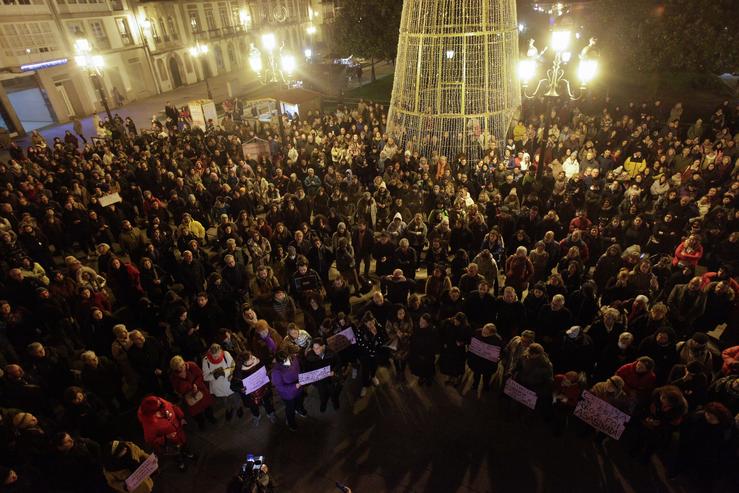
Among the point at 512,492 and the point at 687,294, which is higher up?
the point at 687,294

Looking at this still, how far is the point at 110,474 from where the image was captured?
16.7 ft

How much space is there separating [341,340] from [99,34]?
122 feet

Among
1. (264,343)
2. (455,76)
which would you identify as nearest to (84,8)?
(455,76)

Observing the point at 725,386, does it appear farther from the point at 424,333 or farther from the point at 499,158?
the point at 499,158

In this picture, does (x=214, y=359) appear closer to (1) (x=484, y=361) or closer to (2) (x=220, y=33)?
(1) (x=484, y=361)

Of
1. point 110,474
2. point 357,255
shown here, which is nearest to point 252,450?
point 110,474

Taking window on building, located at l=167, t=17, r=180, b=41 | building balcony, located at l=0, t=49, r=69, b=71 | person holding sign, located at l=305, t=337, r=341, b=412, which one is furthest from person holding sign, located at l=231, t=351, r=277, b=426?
window on building, located at l=167, t=17, r=180, b=41

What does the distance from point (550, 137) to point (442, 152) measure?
3588 mm

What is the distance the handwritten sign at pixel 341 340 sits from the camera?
6504 millimetres

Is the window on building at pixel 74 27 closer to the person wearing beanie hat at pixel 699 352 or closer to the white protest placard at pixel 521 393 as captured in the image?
the white protest placard at pixel 521 393

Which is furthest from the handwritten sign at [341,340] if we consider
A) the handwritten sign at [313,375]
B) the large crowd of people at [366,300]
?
the handwritten sign at [313,375]

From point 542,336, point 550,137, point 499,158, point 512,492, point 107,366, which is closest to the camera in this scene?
point 512,492

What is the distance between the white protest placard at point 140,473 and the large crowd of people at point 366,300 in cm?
12

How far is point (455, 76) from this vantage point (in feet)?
46.8
